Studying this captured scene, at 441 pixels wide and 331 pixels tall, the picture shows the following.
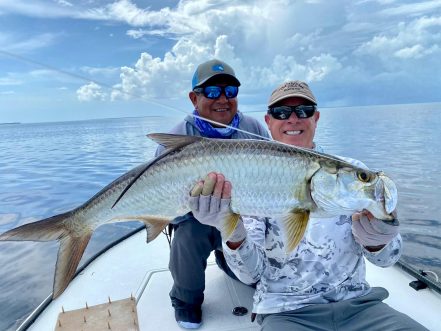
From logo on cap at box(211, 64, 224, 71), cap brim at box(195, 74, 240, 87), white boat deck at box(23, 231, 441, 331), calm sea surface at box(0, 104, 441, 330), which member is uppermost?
logo on cap at box(211, 64, 224, 71)

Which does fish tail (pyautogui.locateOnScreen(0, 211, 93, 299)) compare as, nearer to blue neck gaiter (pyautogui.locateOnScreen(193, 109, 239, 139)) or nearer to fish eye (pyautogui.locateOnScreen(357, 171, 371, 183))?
fish eye (pyautogui.locateOnScreen(357, 171, 371, 183))

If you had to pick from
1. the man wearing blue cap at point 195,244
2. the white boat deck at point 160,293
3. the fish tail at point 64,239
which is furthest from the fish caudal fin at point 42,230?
the white boat deck at point 160,293

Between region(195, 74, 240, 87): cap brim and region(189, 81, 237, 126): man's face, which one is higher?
region(195, 74, 240, 87): cap brim

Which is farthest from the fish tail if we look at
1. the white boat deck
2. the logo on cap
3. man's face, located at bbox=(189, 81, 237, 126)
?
the logo on cap

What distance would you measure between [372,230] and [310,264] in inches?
19.4

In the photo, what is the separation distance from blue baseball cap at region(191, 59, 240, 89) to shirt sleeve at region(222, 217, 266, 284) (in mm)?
2031

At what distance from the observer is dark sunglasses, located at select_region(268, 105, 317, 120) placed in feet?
9.43

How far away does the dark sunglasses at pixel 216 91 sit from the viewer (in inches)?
167

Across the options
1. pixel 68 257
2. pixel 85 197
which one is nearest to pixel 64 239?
pixel 68 257

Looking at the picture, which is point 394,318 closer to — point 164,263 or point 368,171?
point 368,171

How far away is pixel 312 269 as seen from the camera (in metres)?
2.54

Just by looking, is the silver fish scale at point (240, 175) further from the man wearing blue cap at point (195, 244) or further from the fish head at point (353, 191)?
the man wearing blue cap at point (195, 244)

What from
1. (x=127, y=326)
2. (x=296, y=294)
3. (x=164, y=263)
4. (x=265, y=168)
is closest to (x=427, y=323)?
(x=296, y=294)

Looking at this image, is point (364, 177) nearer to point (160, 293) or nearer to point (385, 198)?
point (385, 198)
